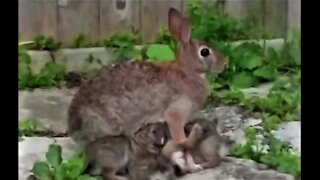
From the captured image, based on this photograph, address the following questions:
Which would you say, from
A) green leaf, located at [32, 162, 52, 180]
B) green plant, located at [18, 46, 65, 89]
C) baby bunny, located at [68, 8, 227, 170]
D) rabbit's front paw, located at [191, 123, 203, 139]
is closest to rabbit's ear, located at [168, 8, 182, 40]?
baby bunny, located at [68, 8, 227, 170]

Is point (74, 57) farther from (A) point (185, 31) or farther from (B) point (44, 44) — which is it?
(A) point (185, 31)

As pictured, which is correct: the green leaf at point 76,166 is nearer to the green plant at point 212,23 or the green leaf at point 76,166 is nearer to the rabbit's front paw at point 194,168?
the rabbit's front paw at point 194,168

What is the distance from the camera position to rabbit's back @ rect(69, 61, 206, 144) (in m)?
2.54

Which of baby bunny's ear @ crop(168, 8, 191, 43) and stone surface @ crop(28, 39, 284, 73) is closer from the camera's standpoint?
baby bunny's ear @ crop(168, 8, 191, 43)

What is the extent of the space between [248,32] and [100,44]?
1.78ft

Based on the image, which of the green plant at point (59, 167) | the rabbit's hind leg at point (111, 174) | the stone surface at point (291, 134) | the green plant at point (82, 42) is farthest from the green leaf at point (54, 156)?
the green plant at point (82, 42)

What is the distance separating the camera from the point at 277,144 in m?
2.79

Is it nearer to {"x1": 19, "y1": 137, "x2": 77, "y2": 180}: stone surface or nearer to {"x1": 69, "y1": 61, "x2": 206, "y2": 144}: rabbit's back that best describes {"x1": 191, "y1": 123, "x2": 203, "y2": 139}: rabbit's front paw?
{"x1": 69, "y1": 61, "x2": 206, "y2": 144}: rabbit's back

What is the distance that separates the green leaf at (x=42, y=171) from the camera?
2520mm

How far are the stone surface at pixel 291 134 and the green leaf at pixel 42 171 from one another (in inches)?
28.6

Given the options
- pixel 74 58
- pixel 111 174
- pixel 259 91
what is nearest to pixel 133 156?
pixel 111 174

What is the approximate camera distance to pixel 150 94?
2.55m
